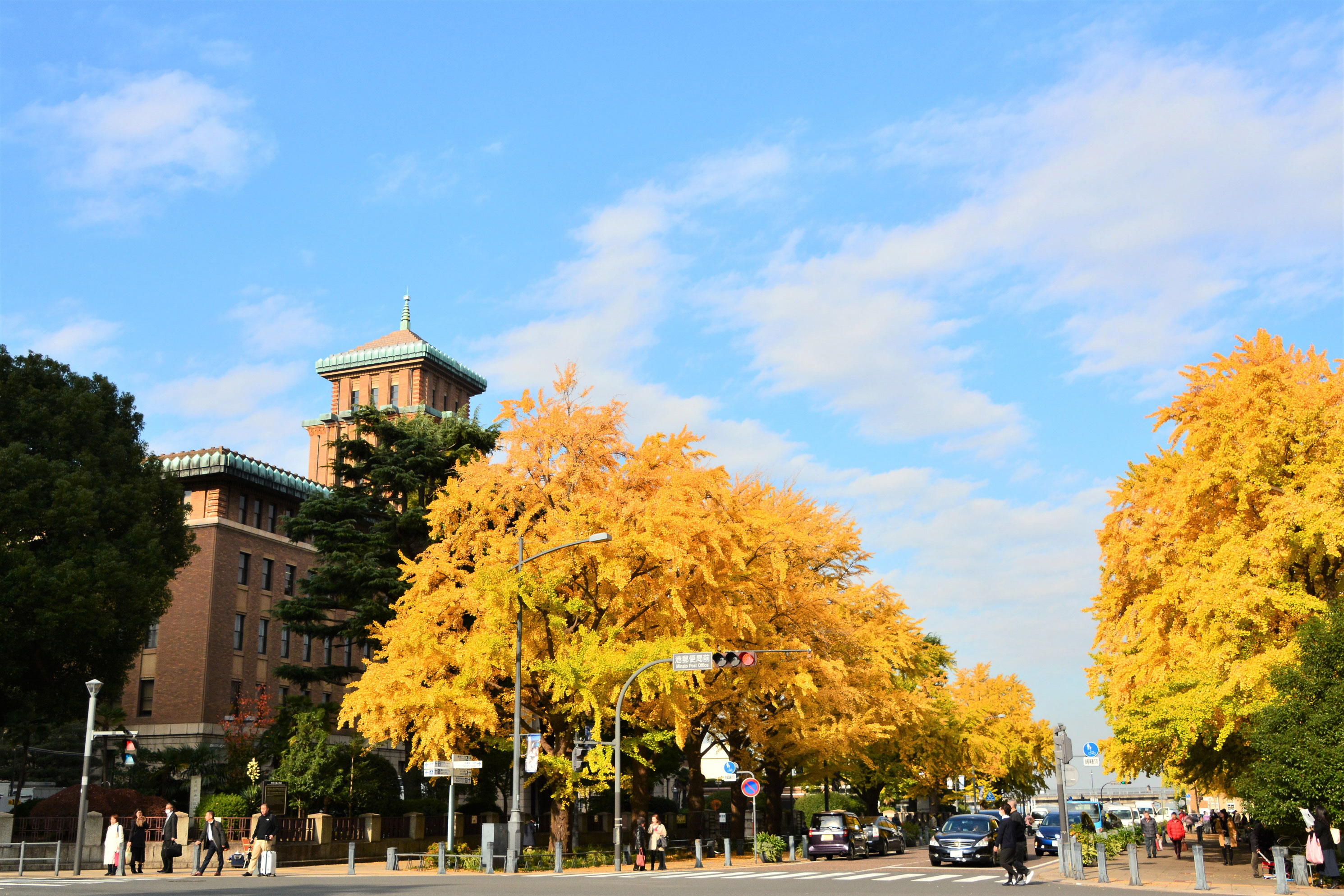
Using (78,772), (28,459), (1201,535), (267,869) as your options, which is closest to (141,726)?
(78,772)

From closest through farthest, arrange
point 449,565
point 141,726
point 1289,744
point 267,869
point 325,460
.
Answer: point 1289,744
point 267,869
point 449,565
point 141,726
point 325,460

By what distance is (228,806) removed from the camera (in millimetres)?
35031

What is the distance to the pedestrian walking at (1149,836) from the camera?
4109 centimetres

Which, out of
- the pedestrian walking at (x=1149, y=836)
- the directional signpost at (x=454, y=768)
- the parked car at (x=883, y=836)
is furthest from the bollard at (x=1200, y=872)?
the parked car at (x=883, y=836)

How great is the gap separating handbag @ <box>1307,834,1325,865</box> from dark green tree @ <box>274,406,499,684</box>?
3066 cm

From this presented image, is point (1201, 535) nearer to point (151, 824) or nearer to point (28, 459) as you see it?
point (151, 824)

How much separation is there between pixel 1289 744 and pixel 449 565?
22234 mm

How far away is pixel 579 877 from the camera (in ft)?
89.1

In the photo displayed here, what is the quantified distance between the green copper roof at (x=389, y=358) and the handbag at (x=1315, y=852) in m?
81.1

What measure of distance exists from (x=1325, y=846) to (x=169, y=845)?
93.7 feet

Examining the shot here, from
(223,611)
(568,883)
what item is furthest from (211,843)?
(223,611)

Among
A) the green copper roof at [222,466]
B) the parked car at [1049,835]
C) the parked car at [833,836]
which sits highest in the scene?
the green copper roof at [222,466]

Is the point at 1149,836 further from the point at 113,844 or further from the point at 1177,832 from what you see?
the point at 113,844

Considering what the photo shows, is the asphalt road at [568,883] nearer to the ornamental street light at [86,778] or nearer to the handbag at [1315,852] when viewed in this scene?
the ornamental street light at [86,778]
